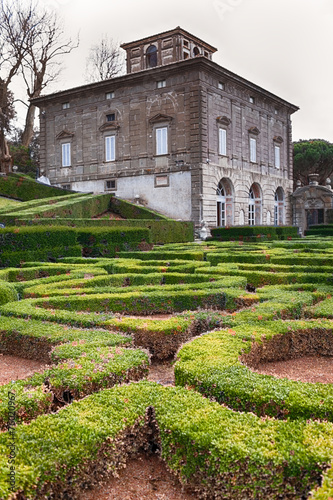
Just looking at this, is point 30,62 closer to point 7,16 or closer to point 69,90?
point 7,16

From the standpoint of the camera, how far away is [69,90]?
104 ft

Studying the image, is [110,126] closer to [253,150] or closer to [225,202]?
[225,202]

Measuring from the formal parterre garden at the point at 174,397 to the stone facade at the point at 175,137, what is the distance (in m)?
21.1

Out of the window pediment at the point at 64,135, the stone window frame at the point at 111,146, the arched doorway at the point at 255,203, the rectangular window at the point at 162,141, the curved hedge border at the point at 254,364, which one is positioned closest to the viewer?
the curved hedge border at the point at 254,364

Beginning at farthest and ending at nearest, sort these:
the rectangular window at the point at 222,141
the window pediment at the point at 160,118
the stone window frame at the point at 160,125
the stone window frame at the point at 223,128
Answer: the rectangular window at the point at 222,141 < the stone window frame at the point at 223,128 < the stone window frame at the point at 160,125 < the window pediment at the point at 160,118

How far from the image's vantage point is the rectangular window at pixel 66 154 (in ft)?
106

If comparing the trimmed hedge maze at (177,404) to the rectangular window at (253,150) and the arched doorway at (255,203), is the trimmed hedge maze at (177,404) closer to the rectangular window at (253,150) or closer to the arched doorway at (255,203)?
the rectangular window at (253,150)

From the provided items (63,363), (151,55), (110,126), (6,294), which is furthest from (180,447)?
(151,55)

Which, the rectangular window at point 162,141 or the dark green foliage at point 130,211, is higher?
the rectangular window at point 162,141

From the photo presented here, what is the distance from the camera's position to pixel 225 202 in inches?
1169

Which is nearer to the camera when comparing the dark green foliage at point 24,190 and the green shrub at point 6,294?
the green shrub at point 6,294

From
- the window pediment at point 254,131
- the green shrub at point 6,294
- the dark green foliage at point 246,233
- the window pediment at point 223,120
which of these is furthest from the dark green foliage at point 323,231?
the green shrub at point 6,294

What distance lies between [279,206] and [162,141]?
12.3 metres

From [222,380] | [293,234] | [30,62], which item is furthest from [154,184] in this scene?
[222,380]
